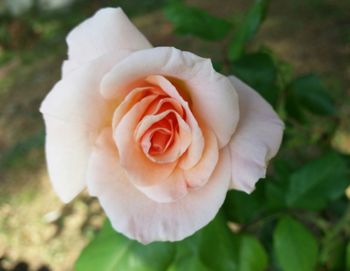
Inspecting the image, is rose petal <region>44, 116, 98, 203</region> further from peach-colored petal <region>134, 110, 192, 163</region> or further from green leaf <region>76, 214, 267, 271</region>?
green leaf <region>76, 214, 267, 271</region>

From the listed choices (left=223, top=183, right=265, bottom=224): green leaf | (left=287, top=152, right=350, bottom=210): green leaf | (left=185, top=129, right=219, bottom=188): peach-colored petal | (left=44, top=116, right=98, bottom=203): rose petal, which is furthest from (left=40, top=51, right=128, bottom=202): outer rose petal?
(left=287, top=152, right=350, bottom=210): green leaf

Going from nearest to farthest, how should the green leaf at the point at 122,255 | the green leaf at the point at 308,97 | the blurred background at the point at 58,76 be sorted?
1. the green leaf at the point at 122,255
2. the green leaf at the point at 308,97
3. the blurred background at the point at 58,76

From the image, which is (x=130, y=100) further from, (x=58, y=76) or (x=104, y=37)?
(x=58, y=76)

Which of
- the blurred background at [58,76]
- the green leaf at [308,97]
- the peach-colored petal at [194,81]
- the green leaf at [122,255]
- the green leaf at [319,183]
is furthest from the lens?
the blurred background at [58,76]

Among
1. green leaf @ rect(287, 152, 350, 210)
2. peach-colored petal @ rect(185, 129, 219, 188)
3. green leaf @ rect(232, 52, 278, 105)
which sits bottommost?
green leaf @ rect(287, 152, 350, 210)

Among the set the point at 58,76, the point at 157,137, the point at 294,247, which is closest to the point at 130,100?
the point at 157,137

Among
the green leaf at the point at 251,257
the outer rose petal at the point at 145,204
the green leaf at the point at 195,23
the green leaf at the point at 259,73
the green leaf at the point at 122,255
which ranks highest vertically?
the outer rose petal at the point at 145,204

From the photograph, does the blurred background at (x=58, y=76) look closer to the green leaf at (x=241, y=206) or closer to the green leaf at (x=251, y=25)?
the green leaf at (x=251, y=25)

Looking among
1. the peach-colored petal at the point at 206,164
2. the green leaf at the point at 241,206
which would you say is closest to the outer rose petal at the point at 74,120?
the peach-colored petal at the point at 206,164
